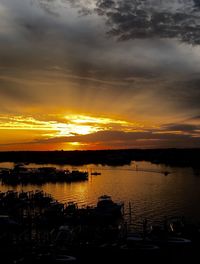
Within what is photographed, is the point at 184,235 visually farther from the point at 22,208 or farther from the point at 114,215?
the point at 22,208

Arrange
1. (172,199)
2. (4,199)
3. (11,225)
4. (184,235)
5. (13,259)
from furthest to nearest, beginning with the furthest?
(172,199) < (4,199) < (11,225) < (184,235) < (13,259)

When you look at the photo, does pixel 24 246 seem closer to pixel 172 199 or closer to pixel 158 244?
pixel 158 244

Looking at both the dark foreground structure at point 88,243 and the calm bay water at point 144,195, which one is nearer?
the dark foreground structure at point 88,243

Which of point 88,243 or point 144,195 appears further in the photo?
point 144,195

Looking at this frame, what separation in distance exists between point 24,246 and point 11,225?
12447 millimetres

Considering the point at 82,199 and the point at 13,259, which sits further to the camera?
the point at 82,199

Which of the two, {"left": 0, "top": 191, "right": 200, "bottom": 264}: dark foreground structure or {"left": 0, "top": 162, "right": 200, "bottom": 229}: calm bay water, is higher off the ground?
{"left": 0, "top": 162, "right": 200, "bottom": 229}: calm bay water

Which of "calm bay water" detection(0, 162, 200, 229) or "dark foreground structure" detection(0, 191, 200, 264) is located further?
"calm bay water" detection(0, 162, 200, 229)

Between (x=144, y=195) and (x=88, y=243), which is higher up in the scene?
(x=144, y=195)

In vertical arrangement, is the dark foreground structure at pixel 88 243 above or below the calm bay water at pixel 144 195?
below

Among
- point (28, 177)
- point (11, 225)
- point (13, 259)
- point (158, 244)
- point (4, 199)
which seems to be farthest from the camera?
point (28, 177)

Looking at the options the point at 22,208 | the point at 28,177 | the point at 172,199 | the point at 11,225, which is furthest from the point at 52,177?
the point at 11,225

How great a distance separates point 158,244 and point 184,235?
5160 mm

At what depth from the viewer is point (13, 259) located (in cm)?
2961
